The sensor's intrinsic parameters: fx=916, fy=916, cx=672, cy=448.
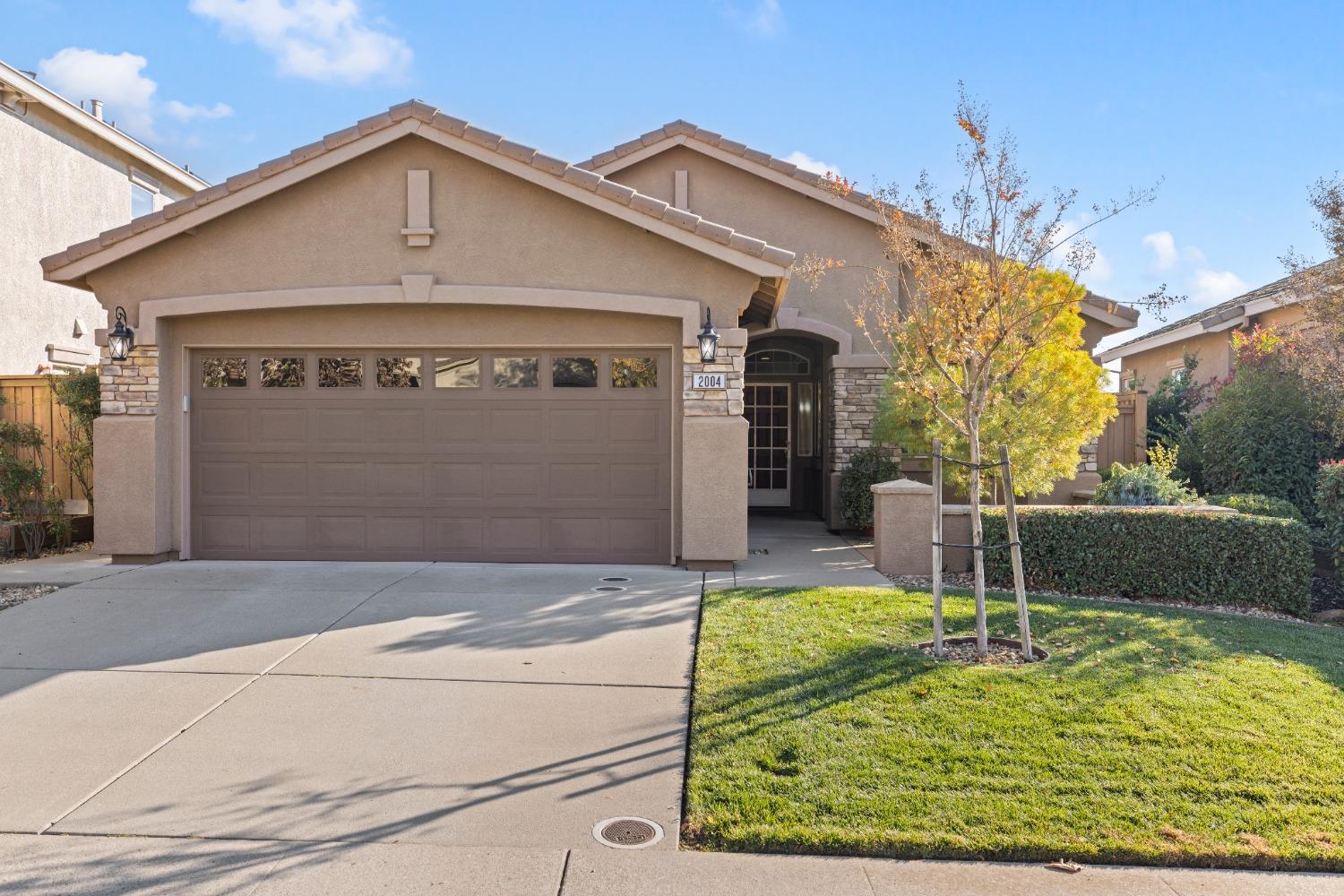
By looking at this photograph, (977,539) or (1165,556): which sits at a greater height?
(977,539)

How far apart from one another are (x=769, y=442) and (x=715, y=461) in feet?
22.5

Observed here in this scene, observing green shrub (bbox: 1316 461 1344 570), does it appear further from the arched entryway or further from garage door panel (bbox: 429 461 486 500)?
garage door panel (bbox: 429 461 486 500)

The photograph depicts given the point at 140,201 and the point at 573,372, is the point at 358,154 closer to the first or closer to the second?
the point at 573,372

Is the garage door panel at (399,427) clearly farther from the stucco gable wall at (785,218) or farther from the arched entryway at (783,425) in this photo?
the arched entryway at (783,425)

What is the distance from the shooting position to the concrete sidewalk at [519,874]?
348 centimetres

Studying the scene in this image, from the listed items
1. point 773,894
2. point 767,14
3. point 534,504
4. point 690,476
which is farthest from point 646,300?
point 773,894

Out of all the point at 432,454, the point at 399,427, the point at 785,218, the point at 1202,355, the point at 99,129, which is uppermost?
the point at 99,129

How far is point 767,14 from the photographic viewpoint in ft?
37.4

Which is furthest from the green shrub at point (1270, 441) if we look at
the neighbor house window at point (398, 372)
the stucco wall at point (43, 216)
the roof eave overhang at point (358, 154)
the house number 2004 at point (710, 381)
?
the stucco wall at point (43, 216)

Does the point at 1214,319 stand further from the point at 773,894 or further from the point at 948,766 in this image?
the point at 773,894

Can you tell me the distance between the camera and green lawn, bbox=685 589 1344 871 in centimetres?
386

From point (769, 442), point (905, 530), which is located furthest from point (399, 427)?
point (769, 442)

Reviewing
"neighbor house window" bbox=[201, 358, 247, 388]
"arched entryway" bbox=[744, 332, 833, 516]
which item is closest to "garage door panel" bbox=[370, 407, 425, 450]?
"neighbor house window" bbox=[201, 358, 247, 388]

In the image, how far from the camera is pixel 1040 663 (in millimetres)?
6172
